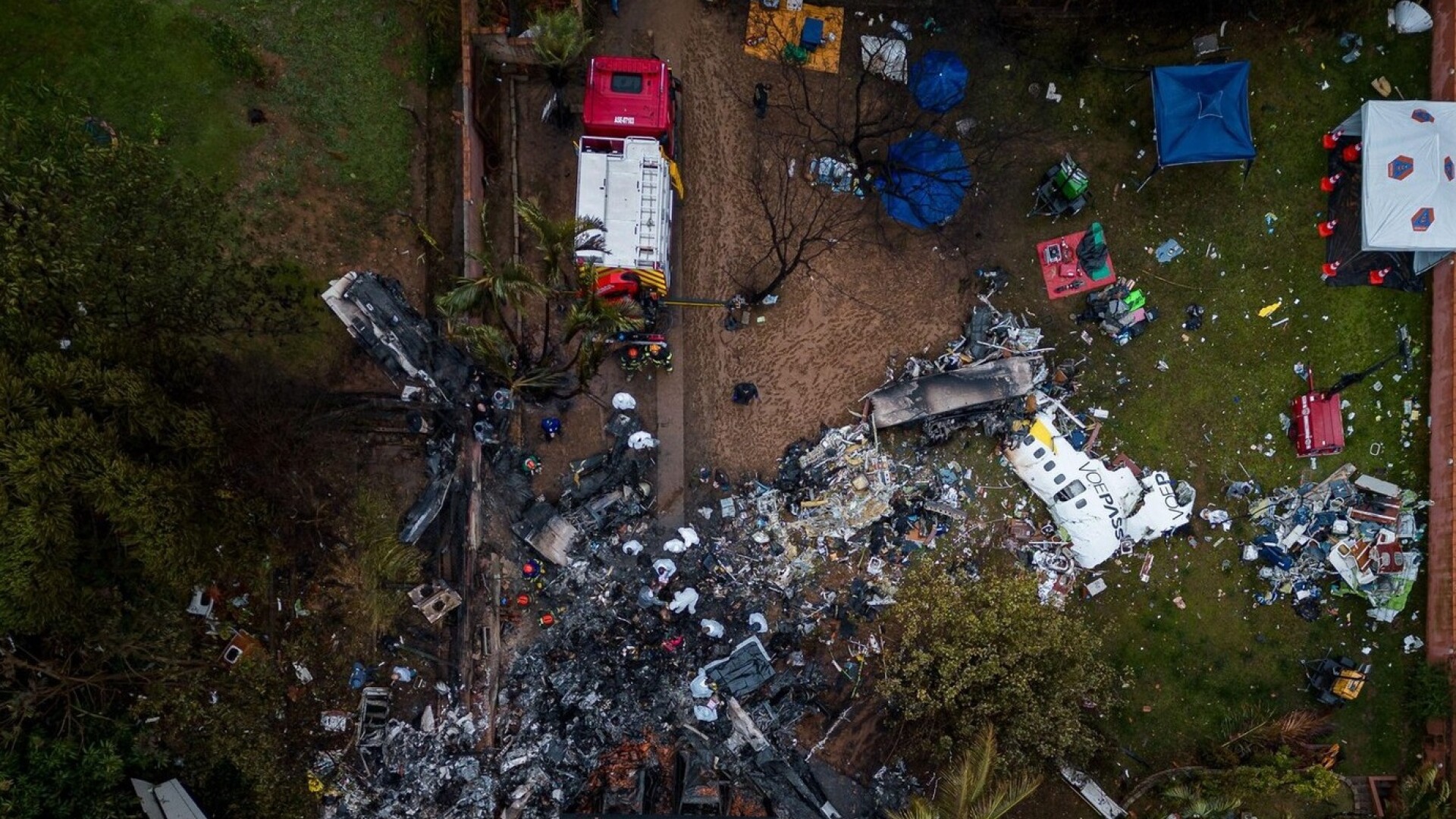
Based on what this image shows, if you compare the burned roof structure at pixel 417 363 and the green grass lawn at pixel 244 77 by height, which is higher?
the green grass lawn at pixel 244 77

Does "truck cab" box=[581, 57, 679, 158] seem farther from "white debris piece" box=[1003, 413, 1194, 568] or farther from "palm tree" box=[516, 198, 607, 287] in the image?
"white debris piece" box=[1003, 413, 1194, 568]

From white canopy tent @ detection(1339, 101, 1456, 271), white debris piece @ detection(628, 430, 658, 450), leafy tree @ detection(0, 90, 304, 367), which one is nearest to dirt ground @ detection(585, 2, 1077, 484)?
white debris piece @ detection(628, 430, 658, 450)

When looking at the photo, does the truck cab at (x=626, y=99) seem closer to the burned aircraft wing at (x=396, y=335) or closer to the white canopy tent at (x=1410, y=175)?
the burned aircraft wing at (x=396, y=335)

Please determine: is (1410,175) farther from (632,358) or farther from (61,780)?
(61,780)

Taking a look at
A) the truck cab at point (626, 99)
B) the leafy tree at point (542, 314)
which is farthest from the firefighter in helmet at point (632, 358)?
the truck cab at point (626, 99)

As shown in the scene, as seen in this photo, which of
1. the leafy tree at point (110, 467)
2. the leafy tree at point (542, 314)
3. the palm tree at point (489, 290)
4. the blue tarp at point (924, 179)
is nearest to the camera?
the leafy tree at point (110, 467)

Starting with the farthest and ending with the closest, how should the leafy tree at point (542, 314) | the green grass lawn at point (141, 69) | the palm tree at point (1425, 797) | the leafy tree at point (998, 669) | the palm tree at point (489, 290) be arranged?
the green grass lawn at point (141, 69) → the palm tree at point (1425, 797) → the leafy tree at point (998, 669) → the leafy tree at point (542, 314) → the palm tree at point (489, 290)
